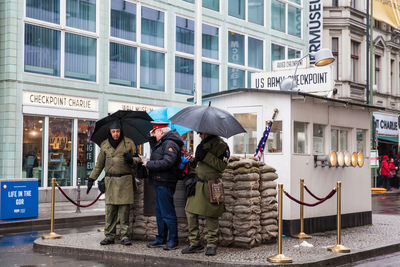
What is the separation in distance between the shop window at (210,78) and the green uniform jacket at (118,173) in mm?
16922

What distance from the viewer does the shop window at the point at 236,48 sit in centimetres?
2853

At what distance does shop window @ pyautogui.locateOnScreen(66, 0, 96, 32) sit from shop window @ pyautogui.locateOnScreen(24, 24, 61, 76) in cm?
91

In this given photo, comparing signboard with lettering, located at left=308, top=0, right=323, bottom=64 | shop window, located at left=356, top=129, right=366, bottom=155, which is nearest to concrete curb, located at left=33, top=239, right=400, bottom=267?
shop window, located at left=356, top=129, right=366, bottom=155

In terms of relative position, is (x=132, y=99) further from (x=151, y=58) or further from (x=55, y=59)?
(x=55, y=59)

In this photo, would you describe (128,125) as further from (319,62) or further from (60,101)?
(60,101)

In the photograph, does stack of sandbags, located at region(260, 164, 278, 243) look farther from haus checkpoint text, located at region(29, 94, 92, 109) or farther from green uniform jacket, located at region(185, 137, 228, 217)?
haus checkpoint text, located at region(29, 94, 92, 109)

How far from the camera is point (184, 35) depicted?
26234 millimetres

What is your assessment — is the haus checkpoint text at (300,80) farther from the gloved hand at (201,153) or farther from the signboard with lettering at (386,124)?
the signboard with lettering at (386,124)

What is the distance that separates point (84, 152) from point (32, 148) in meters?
2.27

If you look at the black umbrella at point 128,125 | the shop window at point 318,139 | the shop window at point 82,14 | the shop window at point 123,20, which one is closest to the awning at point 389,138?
the shop window at point 123,20

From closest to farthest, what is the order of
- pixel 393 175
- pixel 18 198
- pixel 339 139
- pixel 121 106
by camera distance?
pixel 339 139 → pixel 18 198 → pixel 121 106 → pixel 393 175

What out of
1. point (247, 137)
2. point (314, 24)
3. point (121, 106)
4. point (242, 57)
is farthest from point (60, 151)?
point (314, 24)

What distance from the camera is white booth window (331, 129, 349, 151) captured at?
13.0 meters

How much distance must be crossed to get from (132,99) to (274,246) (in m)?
14.6
